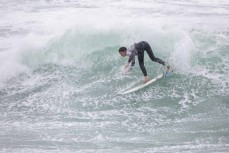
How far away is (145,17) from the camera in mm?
18781

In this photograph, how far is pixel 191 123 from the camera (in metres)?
8.41

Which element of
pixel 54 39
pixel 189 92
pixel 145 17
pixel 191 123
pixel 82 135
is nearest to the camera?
pixel 82 135

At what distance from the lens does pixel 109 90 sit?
10664mm

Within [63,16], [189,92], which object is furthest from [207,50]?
[63,16]

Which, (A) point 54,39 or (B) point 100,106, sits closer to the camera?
(B) point 100,106

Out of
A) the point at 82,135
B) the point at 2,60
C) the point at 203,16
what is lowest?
the point at 82,135

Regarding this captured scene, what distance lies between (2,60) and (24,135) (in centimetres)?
575

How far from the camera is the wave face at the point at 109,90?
766 centimetres

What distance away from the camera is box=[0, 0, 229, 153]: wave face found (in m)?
7.66

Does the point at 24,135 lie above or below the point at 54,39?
below

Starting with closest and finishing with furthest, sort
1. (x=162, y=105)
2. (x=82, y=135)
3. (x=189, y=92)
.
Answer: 1. (x=82, y=135)
2. (x=162, y=105)
3. (x=189, y=92)

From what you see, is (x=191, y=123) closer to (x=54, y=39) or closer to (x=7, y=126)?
(x=7, y=126)

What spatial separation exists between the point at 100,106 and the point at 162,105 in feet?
5.50

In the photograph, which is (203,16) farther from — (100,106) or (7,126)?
(7,126)
